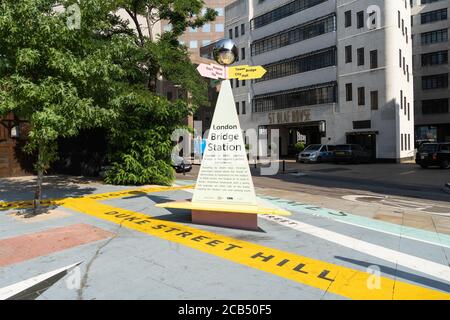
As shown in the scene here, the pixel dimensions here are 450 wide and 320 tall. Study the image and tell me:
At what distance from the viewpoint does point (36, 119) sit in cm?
802

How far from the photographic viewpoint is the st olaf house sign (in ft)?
26.2

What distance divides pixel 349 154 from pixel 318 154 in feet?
8.44

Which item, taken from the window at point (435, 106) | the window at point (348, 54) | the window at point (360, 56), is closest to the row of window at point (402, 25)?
the window at point (360, 56)

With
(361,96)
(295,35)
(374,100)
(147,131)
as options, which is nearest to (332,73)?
(361,96)

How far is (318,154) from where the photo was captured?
33.4 metres

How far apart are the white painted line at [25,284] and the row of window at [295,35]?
39078 millimetres

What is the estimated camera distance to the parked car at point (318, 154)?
3338 cm

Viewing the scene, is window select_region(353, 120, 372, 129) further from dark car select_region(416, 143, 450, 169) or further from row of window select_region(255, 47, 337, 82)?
dark car select_region(416, 143, 450, 169)

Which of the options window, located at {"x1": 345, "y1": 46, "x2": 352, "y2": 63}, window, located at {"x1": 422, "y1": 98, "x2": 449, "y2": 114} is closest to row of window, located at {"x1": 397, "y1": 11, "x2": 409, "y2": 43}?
window, located at {"x1": 345, "y1": 46, "x2": 352, "y2": 63}

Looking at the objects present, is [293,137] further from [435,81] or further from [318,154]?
[435,81]

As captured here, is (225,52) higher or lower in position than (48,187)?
higher

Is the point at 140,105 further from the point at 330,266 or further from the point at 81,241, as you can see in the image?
the point at 330,266

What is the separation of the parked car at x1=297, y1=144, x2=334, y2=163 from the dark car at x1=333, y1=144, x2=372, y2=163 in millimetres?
586

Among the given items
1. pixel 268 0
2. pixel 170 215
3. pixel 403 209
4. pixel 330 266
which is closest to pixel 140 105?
pixel 170 215
